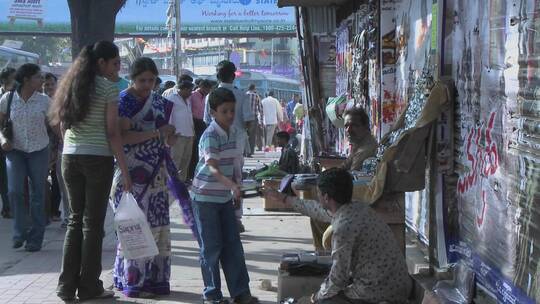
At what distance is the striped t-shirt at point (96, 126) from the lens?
519 cm

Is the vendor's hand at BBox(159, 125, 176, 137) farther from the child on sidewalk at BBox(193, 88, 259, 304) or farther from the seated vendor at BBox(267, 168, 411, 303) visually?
the seated vendor at BBox(267, 168, 411, 303)

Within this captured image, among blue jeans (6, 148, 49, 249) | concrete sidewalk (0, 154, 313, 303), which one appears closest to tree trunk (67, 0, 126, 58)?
concrete sidewalk (0, 154, 313, 303)

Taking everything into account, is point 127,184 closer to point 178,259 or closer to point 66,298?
point 66,298

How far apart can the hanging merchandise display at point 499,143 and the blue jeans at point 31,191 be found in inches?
162

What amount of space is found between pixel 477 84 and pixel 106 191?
266cm

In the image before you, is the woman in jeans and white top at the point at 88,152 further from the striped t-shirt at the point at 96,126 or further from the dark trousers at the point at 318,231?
the dark trousers at the point at 318,231

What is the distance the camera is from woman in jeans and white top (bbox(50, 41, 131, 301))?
516 cm

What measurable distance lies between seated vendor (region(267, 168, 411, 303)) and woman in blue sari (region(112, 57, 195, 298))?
1651mm

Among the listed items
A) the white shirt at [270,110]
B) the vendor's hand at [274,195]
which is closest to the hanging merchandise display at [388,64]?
the vendor's hand at [274,195]

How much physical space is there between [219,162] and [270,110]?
1484 cm

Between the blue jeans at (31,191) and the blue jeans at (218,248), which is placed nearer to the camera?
the blue jeans at (218,248)

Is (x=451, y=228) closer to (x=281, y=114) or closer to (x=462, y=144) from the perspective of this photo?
(x=462, y=144)

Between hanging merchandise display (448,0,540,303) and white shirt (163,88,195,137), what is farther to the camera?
white shirt (163,88,195,137)

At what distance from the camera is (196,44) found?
3009 inches
